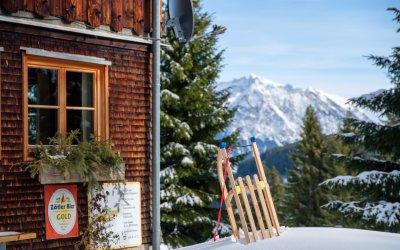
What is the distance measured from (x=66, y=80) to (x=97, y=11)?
1.16 metres

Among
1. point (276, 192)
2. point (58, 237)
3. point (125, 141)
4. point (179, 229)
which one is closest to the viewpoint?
point (58, 237)

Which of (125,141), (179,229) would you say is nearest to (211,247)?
(125,141)

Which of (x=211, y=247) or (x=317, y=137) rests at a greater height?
(x=317, y=137)

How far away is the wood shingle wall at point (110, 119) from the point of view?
771 cm

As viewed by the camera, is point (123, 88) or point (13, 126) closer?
point (13, 126)

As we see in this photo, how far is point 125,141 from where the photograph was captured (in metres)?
9.09

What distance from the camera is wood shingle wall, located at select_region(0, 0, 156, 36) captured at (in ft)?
26.0

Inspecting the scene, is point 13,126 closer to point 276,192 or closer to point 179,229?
point 179,229

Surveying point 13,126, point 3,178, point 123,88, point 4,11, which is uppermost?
point 4,11

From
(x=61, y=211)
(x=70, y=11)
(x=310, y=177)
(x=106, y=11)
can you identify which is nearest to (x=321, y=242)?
(x=61, y=211)

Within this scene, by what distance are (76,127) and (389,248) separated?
15.7 ft

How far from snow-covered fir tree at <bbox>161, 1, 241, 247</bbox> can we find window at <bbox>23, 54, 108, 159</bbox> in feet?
31.3

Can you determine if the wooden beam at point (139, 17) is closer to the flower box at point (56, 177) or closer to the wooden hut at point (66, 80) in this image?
the wooden hut at point (66, 80)

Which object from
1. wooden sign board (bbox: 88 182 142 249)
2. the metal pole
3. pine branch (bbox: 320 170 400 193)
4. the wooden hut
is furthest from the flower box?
pine branch (bbox: 320 170 400 193)
